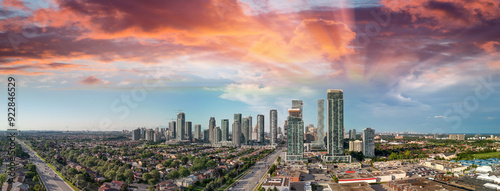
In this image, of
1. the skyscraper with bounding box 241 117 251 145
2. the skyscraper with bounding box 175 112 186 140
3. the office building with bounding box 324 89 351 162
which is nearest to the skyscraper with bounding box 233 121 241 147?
the skyscraper with bounding box 241 117 251 145

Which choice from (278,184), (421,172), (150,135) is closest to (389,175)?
(421,172)

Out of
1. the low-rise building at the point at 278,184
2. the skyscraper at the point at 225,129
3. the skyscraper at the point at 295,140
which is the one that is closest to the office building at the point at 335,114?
the skyscraper at the point at 295,140

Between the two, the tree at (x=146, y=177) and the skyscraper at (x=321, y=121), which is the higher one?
the skyscraper at (x=321, y=121)

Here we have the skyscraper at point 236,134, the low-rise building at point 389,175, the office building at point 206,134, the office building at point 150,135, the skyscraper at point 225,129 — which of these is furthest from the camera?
the office building at point 206,134

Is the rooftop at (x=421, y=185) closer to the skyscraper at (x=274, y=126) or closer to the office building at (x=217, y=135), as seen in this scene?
the skyscraper at (x=274, y=126)

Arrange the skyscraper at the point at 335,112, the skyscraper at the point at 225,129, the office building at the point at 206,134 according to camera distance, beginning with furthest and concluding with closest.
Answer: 1. the office building at the point at 206,134
2. the skyscraper at the point at 225,129
3. the skyscraper at the point at 335,112

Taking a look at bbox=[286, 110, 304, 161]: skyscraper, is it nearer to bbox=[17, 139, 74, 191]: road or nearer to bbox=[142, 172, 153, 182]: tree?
bbox=[142, 172, 153, 182]: tree

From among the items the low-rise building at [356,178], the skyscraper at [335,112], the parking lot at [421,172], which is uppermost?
Result: the skyscraper at [335,112]

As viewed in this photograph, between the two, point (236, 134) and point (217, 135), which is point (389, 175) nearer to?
point (236, 134)

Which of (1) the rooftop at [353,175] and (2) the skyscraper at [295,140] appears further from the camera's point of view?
(2) the skyscraper at [295,140]

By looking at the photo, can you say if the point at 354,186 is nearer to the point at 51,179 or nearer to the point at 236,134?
the point at 51,179
